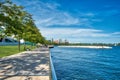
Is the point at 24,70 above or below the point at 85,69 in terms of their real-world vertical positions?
above

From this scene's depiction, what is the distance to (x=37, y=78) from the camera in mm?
10156

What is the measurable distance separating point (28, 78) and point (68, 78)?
6.01 m

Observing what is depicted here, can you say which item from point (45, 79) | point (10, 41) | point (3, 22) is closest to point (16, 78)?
point (45, 79)

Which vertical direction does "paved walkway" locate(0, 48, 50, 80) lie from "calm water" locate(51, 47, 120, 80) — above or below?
above

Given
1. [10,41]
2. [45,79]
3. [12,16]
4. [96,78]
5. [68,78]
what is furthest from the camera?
[10,41]

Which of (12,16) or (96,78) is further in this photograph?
(12,16)

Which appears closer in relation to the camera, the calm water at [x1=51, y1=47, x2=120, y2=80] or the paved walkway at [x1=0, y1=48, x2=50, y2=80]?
the paved walkway at [x1=0, y1=48, x2=50, y2=80]

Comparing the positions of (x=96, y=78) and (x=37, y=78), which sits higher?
(x=37, y=78)

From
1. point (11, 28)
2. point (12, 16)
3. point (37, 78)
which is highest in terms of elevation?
point (12, 16)

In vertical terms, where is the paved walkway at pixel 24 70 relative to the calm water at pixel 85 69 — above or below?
above

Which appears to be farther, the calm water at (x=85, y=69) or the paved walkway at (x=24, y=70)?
the calm water at (x=85, y=69)

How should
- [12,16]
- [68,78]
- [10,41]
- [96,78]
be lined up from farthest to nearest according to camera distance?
[10,41] < [12,16] < [96,78] < [68,78]

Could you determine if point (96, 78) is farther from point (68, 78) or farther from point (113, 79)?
point (68, 78)

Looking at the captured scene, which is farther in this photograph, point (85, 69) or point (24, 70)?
point (85, 69)
